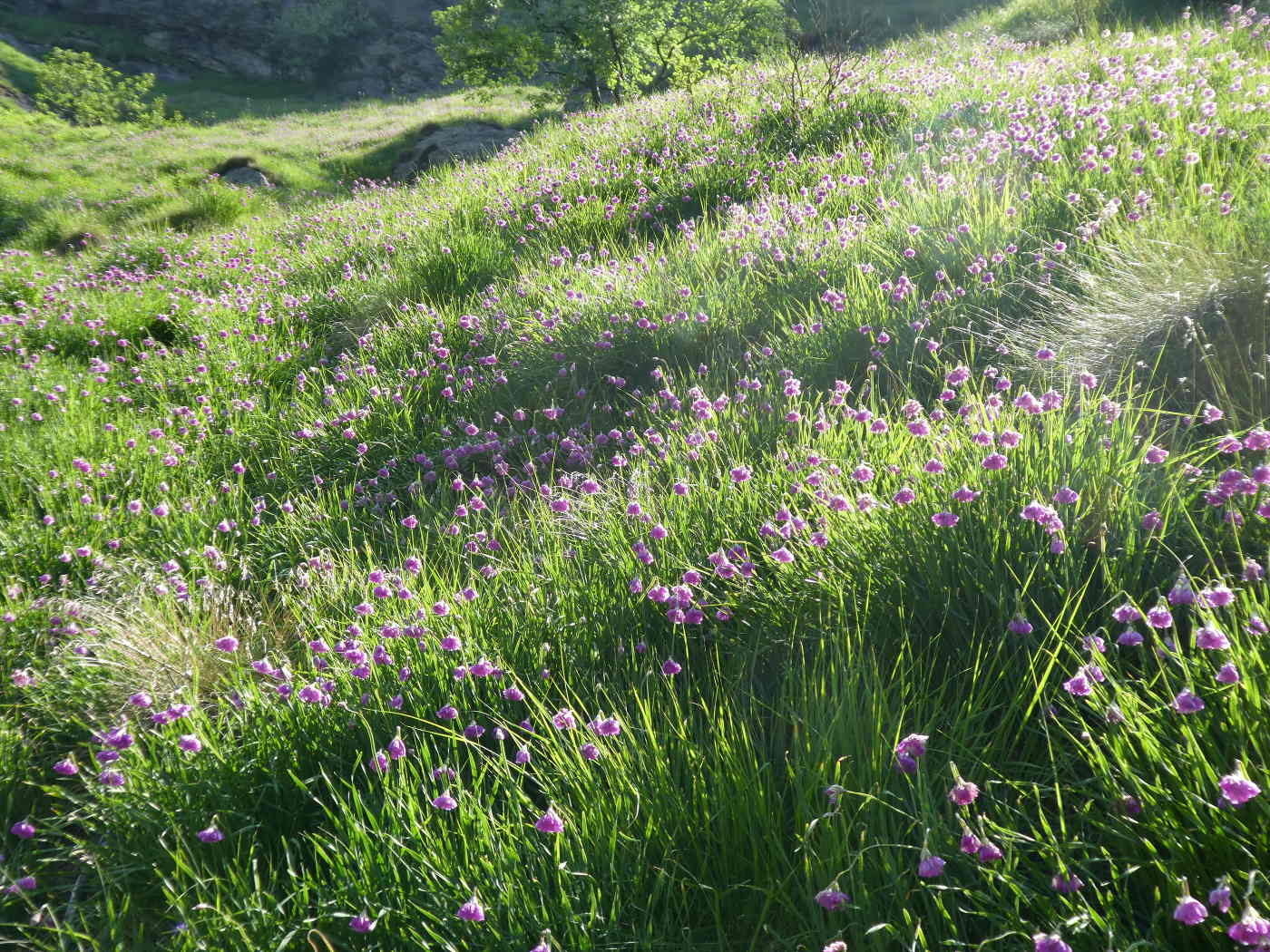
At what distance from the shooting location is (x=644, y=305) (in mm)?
5059

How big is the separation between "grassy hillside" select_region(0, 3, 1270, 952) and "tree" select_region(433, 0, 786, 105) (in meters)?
18.9

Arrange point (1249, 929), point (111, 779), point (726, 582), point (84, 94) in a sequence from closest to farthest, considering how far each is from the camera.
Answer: point (1249, 929), point (111, 779), point (726, 582), point (84, 94)

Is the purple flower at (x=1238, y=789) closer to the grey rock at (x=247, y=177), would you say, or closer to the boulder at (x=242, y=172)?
the boulder at (x=242, y=172)

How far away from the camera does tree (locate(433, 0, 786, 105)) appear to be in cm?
2389

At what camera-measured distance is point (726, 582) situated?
2.65 m

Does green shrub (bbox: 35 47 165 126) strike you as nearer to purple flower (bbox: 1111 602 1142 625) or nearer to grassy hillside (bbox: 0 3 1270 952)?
grassy hillside (bbox: 0 3 1270 952)

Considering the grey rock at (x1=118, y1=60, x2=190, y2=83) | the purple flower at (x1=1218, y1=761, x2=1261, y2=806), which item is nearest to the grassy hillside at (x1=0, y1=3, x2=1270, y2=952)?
the purple flower at (x1=1218, y1=761, x2=1261, y2=806)

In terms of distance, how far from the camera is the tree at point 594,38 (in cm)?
2389

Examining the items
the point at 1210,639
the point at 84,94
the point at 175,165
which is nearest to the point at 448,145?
the point at 175,165

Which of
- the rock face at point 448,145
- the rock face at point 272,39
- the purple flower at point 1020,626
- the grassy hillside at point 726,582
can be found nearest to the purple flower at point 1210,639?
the grassy hillside at point 726,582

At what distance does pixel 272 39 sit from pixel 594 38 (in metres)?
51.6

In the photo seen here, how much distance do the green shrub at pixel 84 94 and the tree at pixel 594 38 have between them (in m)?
17.4

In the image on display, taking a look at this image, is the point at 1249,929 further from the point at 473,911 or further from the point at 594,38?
the point at 594,38

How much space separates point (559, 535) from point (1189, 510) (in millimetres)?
2112
